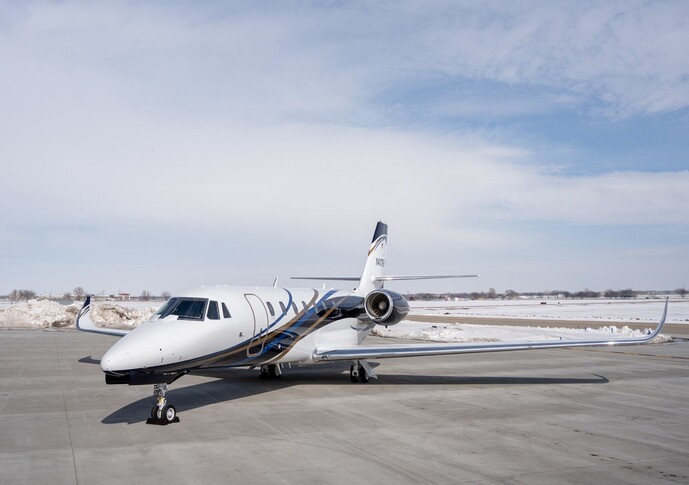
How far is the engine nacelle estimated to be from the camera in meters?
16.5

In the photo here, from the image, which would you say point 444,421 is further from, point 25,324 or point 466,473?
point 25,324

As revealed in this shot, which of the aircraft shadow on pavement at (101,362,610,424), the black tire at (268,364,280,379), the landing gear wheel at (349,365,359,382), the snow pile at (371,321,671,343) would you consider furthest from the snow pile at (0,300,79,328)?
the landing gear wheel at (349,365,359,382)

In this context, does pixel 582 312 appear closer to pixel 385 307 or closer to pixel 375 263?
pixel 375 263

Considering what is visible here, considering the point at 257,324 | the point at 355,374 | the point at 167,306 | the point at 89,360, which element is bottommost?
the point at 89,360

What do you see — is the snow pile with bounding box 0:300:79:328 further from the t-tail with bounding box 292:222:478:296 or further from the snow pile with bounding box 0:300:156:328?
the t-tail with bounding box 292:222:478:296

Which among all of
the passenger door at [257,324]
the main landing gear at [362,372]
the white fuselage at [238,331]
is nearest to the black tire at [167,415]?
the white fuselage at [238,331]

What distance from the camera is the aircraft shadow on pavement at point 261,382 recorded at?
12440 millimetres

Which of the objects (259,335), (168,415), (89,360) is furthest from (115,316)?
(168,415)

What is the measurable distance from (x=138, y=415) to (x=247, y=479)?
193 inches

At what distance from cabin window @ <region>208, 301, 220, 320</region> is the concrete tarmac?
Result: 1.84 meters

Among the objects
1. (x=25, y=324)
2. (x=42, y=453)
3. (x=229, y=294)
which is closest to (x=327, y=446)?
(x=42, y=453)

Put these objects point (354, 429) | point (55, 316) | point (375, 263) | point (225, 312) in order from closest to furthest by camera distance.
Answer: point (354, 429) < point (225, 312) < point (375, 263) < point (55, 316)

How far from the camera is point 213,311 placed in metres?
12.1

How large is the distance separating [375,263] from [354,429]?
10696 millimetres
